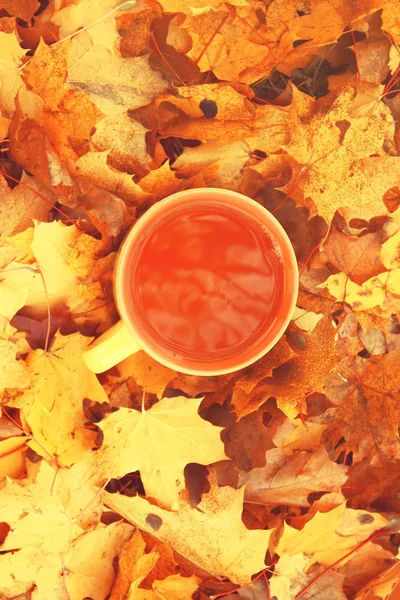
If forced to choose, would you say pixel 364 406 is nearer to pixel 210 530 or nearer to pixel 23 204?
pixel 210 530

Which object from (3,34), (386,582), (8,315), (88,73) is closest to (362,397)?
(386,582)

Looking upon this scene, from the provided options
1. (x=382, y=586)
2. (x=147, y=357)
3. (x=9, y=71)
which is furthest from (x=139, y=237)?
(x=382, y=586)

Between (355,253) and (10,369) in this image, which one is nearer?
(10,369)

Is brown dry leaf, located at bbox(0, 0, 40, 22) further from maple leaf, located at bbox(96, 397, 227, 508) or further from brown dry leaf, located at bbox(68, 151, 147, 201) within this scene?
maple leaf, located at bbox(96, 397, 227, 508)

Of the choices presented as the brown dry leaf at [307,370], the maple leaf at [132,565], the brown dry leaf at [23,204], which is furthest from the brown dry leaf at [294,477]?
the brown dry leaf at [23,204]

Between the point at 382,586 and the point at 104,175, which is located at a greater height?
the point at 104,175

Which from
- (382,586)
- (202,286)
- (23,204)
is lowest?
(382,586)

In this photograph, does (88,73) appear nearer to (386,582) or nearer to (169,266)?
(169,266)
